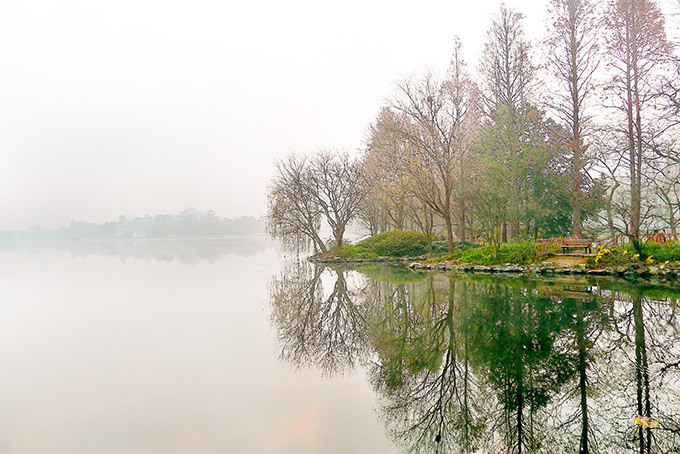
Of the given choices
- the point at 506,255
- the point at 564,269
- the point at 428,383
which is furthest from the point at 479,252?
the point at 428,383

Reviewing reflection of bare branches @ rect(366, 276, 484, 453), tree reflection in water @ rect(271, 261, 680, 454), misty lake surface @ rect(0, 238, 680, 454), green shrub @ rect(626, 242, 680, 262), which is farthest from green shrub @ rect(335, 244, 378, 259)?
reflection of bare branches @ rect(366, 276, 484, 453)

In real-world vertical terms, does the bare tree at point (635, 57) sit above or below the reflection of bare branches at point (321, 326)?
above

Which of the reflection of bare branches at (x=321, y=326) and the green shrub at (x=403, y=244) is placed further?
the green shrub at (x=403, y=244)

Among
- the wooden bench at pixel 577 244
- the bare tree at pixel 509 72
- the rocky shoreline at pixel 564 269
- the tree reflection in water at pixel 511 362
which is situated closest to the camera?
the tree reflection in water at pixel 511 362

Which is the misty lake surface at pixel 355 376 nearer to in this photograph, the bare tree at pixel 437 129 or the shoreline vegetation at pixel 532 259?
the shoreline vegetation at pixel 532 259

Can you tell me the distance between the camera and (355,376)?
484 centimetres

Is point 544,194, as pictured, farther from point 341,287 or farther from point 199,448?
point 199,448

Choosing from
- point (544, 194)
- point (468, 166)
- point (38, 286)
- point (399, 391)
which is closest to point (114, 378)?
point (399, 391)

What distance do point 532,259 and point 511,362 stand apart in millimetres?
11198

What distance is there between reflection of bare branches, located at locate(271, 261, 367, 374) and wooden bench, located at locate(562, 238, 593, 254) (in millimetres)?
8890

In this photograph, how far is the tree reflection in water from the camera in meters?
3.35

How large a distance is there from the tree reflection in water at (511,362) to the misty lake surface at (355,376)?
0.07ft

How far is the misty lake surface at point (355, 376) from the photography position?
11.1 ft

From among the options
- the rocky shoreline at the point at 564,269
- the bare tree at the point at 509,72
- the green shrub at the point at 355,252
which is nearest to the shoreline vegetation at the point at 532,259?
the rocky shoreline at the point at 564,269
